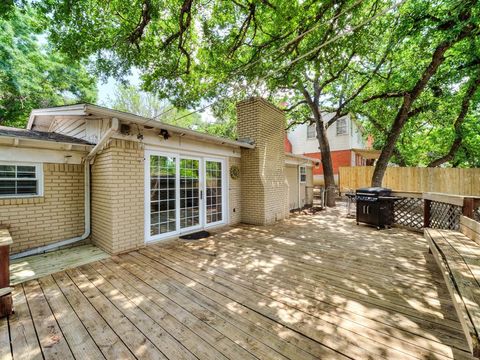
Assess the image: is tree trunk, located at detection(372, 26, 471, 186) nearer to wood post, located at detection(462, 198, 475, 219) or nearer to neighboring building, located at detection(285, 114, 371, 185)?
wood post, located at detection(462, 198, 475, 219)

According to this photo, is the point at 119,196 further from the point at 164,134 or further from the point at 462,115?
the point at 462,115

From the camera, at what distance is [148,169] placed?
4836 mm

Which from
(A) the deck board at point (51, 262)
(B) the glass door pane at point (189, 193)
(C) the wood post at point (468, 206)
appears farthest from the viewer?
(B) the glass door pane at point (189, 193)

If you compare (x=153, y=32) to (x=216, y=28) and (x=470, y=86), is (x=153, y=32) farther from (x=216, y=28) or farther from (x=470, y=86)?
(x=470, y=86)

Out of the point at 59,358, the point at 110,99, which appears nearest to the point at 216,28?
the point at 59,358

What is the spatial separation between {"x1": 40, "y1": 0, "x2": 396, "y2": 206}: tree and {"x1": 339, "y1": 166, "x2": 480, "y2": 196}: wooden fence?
7.38 metres

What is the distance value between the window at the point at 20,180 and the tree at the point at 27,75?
677cm

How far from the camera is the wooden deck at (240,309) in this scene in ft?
6.17

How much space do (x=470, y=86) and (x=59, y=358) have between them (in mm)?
14862

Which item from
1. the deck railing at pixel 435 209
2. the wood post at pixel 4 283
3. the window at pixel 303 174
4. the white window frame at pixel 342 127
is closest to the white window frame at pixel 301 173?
the window at pixel 303 174

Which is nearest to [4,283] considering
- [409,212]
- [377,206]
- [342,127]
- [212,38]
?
[212,38]

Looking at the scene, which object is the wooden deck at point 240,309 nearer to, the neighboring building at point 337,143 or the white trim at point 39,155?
the white trim at point 39,155

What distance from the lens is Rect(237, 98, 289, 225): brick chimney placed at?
6.83 m

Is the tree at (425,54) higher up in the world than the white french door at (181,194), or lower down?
higher up
